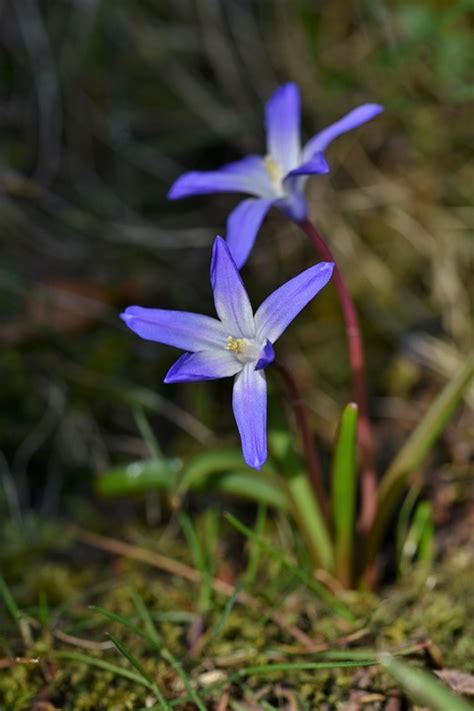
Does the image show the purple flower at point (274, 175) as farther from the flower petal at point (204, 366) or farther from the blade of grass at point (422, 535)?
the blade of grass at point (422, 535)

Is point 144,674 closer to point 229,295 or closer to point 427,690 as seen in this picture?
point 427,690

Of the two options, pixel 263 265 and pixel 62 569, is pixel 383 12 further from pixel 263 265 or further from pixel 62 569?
pixel 62 569

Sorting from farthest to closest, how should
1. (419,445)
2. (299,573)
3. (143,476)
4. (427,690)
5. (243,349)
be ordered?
(143,476)
(419,445)
(299,573)
(243,349)
(427,690)

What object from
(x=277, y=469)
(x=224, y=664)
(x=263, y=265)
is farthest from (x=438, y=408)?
(x=263, y=265)

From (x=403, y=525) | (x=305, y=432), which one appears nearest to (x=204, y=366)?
(x=305, y=432)

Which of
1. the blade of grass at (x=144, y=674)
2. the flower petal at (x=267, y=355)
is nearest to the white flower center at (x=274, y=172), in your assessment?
the flower petal at (x=267, y=355)

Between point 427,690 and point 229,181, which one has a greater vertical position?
point 229,181
